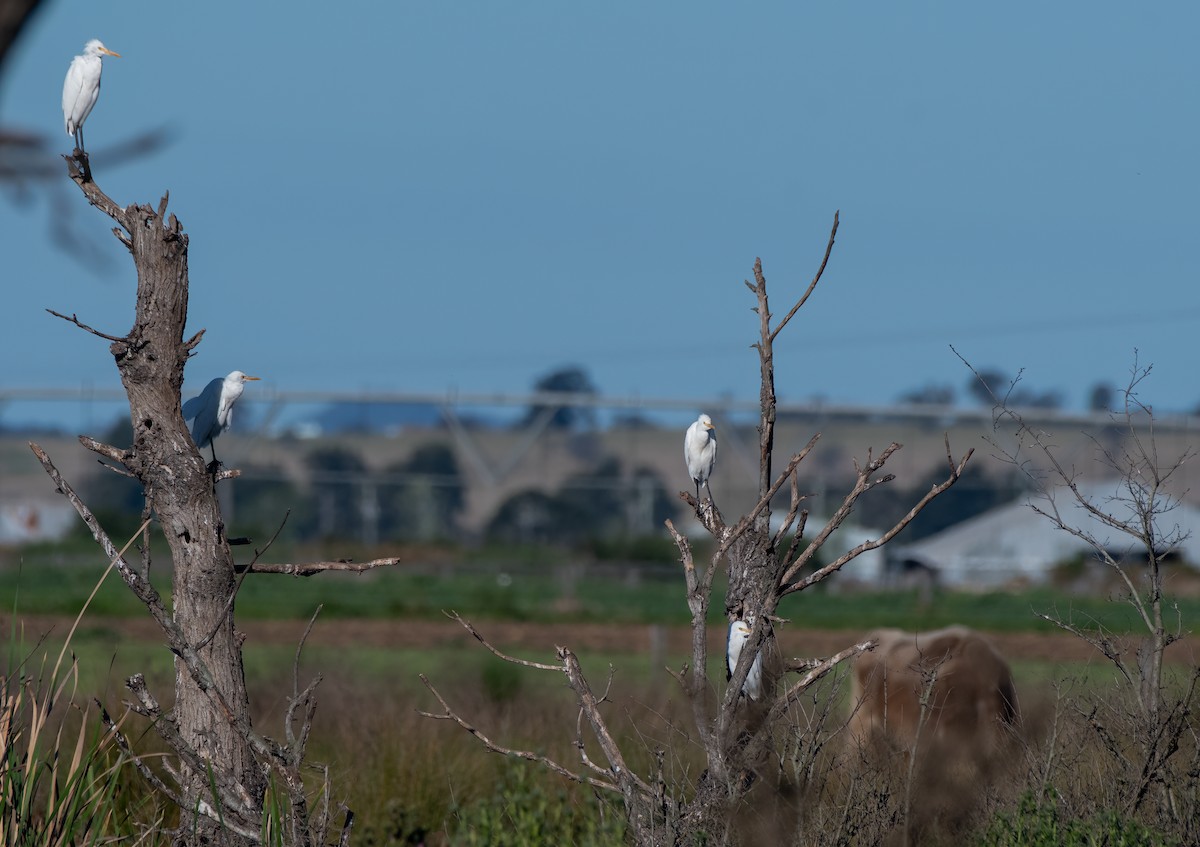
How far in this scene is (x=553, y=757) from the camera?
28.0 ft

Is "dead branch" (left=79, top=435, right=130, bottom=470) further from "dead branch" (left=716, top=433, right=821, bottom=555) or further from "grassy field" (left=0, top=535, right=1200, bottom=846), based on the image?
"dead branch" (left=716, top=433, right=821, bottom=555)

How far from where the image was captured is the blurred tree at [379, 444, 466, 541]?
Answer: 4925 cm

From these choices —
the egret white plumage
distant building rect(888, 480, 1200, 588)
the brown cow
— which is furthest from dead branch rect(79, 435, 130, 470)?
distant building rect(888, 480, 1200, 588)

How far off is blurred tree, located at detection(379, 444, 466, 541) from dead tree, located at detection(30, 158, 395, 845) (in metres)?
43.2

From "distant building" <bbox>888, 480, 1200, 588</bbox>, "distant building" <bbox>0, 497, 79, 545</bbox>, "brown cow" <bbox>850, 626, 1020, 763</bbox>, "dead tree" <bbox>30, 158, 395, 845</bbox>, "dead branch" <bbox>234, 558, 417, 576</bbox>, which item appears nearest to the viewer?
"dead tree" <bbox>30, 158, 395, 845</bbox>

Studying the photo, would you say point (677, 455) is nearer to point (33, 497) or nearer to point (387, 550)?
point (387, 550)

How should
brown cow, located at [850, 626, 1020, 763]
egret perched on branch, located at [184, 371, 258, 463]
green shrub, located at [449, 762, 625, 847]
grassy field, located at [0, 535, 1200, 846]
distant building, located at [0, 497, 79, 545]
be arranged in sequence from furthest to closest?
distant building, located at [0, 497, 79, 545] < brown cow, located at [850, 626, 1020, 763] < green shrub, located at [449, 762, 625, 847] < egret perched on branch, located at [184, 371, 258, 463] < grassy field, located at [0, 535, 1200, 846]

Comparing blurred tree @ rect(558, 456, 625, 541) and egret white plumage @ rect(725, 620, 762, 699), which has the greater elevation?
egret white plumage @ rect(725, 620, 762, 699)

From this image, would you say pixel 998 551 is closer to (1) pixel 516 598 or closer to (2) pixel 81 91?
(1) pixel 516 598

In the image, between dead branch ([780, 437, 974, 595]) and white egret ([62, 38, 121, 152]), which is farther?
white egret ([62, 38, 121, 152])

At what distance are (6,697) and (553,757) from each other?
14.6 ft

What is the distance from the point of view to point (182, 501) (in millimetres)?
4262

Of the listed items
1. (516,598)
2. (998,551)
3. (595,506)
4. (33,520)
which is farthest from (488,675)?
(33,520)

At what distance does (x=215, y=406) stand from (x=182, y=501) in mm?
1669
